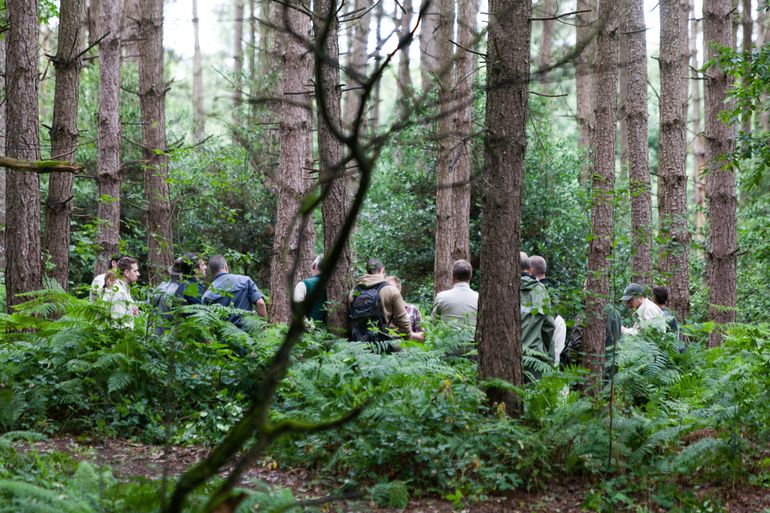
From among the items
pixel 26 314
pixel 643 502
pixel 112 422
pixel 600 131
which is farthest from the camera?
pixel 600 131

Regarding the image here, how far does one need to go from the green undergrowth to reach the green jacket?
66 centimetres

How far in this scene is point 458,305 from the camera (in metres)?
9.02

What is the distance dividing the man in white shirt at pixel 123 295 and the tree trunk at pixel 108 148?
14.9 ft

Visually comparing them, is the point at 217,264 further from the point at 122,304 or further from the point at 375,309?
the point at 375,309

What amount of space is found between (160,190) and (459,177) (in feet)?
20.4

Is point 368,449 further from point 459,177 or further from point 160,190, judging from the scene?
point 459,177

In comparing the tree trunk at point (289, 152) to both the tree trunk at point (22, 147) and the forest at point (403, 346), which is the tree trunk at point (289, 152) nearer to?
the forest at point (403, 346)

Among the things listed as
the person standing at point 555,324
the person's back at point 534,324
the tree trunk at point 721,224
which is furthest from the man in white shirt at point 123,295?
the tree trunk at point 721,224

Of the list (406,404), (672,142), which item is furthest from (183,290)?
(672,142)

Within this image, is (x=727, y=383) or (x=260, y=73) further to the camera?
(x=260, y=73)

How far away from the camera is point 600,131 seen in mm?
13281

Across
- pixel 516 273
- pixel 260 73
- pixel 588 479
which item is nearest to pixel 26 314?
pixel 516 273

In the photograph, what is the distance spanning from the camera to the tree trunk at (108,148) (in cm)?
1428

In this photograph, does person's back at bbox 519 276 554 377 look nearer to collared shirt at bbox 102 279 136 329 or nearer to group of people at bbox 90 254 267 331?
group of people at bbox 90 254 267 331
